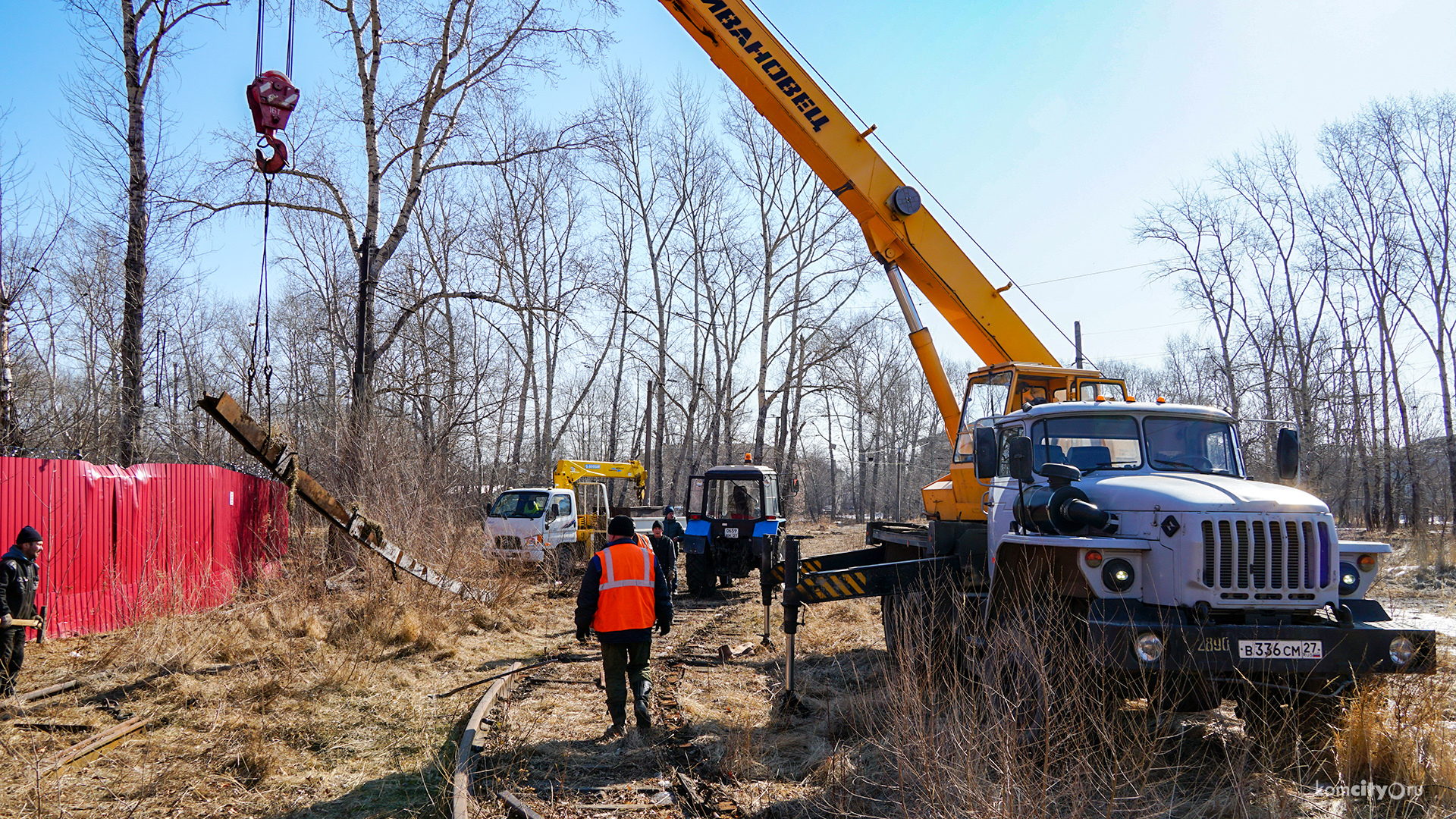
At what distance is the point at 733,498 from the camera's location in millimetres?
15164

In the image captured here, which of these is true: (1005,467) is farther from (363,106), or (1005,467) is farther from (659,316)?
(659,316)

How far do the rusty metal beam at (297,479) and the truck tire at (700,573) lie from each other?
4.67 meters

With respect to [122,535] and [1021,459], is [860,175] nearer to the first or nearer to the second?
[1021,459]

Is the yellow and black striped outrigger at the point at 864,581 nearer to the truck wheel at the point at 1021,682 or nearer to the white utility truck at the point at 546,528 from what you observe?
the truck wheel at the point at 1021,682

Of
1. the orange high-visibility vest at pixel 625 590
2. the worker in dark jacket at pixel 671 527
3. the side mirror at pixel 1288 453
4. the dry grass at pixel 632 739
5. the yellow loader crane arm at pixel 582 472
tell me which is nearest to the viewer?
the dry grass at pixel 632 739

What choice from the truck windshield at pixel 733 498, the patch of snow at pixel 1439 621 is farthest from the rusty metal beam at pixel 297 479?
the patch of snow at pixel 1439 621

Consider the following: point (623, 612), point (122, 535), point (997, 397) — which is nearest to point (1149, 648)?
point (623, 612)

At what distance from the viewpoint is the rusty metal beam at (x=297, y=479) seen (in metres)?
6.82

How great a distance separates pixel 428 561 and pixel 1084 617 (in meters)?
9.33

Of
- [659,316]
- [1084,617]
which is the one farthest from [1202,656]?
[659,316]

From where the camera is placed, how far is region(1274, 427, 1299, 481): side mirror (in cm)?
631

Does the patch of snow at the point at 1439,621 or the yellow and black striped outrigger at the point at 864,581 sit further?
the patch of snow at the point at 1439,621

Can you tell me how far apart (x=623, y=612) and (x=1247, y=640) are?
14.0 feet

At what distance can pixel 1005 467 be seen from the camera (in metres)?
7.27
